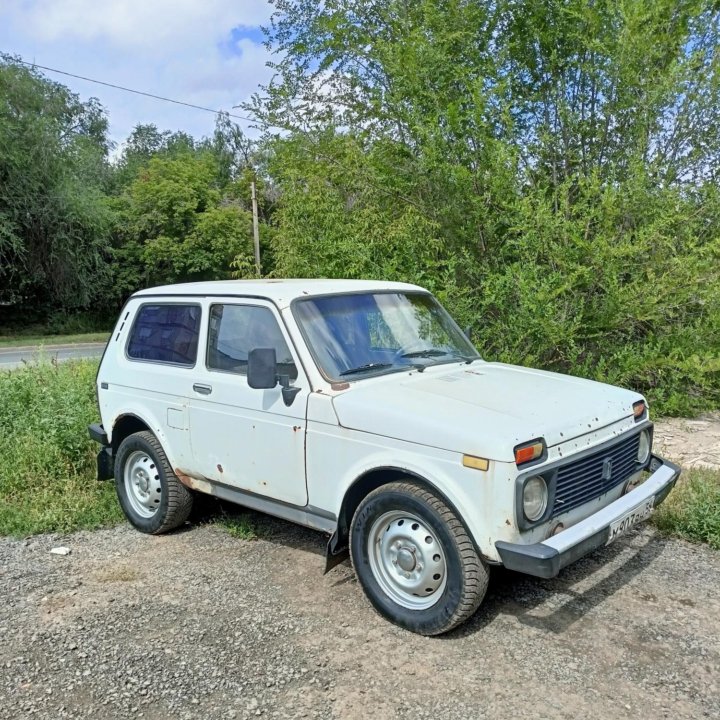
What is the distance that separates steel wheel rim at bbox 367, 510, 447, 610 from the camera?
3537mm

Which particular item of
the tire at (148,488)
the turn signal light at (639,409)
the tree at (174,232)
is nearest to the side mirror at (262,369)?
the tire at (148,488)

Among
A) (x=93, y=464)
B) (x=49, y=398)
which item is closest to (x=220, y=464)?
(x=93, y=464)

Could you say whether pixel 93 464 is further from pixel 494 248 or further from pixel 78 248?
pixel 78 248

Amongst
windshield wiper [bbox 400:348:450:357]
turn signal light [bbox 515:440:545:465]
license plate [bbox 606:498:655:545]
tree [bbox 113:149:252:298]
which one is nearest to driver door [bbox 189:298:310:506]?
windshield wiper [bbox 400:348:450:357]

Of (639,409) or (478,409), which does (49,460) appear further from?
(639,409)

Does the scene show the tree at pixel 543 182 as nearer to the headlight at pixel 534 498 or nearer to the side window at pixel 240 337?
the side window at pixel 240 337

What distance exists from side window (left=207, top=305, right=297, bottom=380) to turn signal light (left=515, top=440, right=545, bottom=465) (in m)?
1.58

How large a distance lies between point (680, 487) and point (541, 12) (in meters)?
6.21

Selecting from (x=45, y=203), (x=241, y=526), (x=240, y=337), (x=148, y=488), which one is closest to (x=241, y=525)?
(x=241, y=526)

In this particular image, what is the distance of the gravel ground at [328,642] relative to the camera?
10.1ft

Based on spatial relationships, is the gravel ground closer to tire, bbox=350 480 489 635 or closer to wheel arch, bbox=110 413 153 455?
tire, bbox=350 480 489 635

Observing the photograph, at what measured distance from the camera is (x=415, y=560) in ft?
11.8

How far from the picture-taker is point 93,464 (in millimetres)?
6469

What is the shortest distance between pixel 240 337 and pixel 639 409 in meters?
2.67
